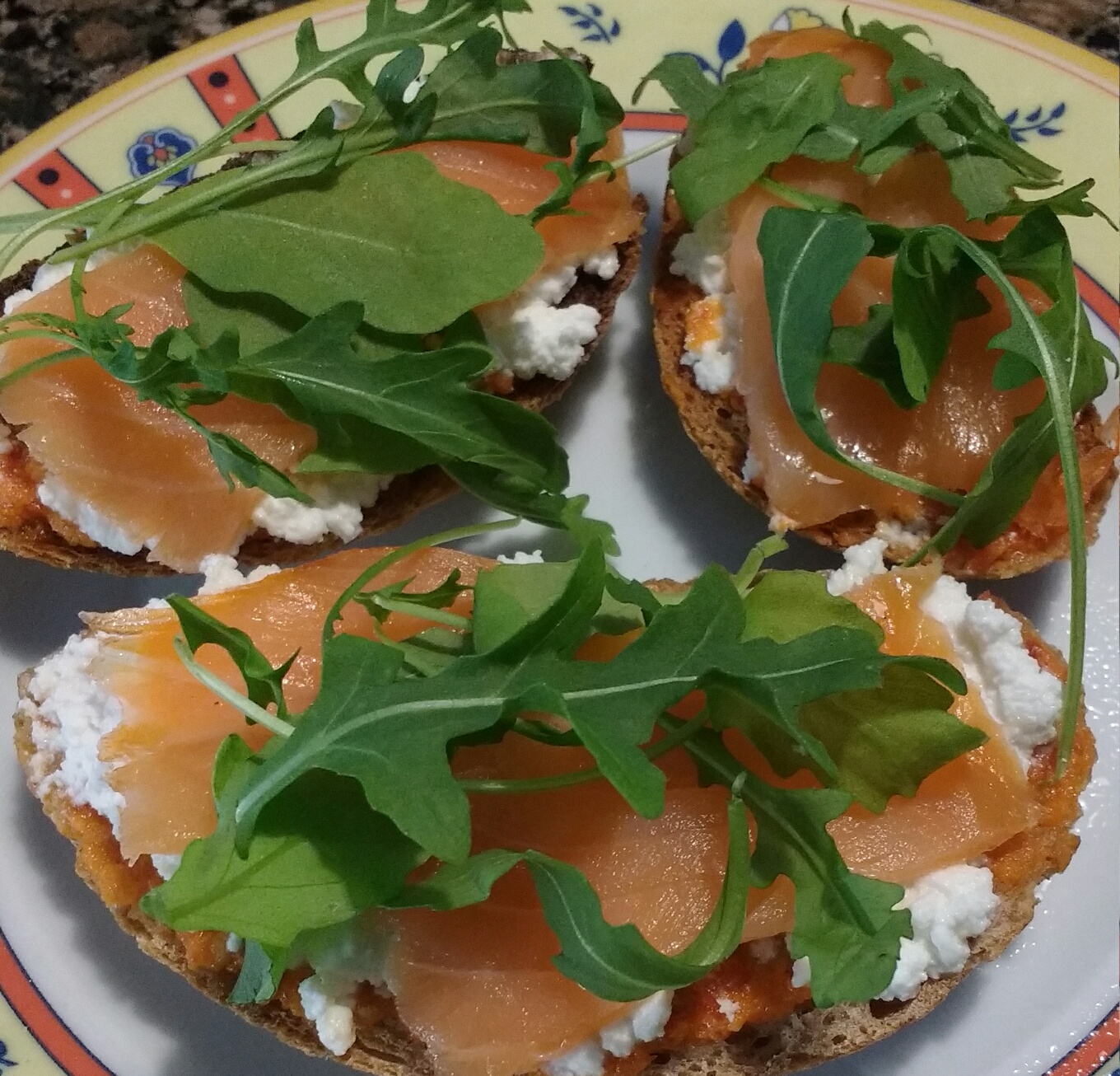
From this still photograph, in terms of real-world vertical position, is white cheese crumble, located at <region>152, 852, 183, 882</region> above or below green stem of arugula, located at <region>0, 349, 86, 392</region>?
below

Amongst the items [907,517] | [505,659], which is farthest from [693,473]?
[505,659]

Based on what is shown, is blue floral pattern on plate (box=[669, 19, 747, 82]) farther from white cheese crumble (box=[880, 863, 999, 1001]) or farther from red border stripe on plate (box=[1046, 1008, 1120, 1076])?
red border stripe on plate (box=[1046, 1008, 1120, 1076])

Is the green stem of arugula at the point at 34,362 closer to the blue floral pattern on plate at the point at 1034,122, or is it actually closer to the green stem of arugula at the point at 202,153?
the green stem of arugula at the point at 202,153

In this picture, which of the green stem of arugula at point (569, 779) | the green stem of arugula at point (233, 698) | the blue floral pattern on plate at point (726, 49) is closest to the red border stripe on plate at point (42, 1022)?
the green stem of arugula at point (233, 698)

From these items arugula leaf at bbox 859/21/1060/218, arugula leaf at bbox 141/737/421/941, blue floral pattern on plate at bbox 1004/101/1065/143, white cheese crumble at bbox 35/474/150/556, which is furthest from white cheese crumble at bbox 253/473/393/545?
blue floral pattern on plate at bbox 1004/101/1065/143

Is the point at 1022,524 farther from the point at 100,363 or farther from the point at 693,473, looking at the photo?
the point at 100,363

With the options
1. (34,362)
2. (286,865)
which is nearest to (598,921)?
(286,865)

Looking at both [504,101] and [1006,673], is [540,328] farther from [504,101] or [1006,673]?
[1006,673]
